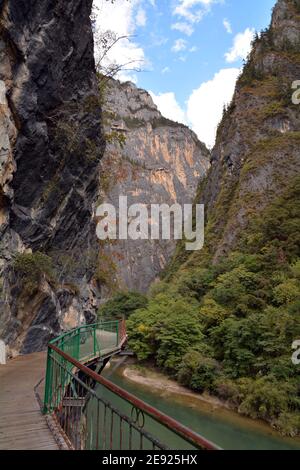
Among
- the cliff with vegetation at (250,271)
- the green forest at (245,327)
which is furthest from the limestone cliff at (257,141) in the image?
the green forest at (245,327)

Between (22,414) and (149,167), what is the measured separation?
84.0m

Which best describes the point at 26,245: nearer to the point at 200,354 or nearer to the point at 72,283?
the point at 72,283

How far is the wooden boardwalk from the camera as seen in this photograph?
4070mm

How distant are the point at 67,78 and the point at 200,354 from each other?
1697cm

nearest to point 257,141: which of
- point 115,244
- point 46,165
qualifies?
point 115,244

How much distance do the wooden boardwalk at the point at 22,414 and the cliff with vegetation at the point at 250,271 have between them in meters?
12.3

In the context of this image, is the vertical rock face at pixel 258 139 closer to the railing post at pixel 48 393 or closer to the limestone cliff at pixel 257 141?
the limestone cliff at pixel 257 141

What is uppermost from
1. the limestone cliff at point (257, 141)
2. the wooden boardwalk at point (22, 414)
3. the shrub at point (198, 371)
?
the limestone cliff at point (257, 141)

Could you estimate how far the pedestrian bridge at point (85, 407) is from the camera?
8.06ft

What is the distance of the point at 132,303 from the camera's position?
42.2m

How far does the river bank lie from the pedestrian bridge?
4978 mm

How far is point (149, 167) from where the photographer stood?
87062 millimetres

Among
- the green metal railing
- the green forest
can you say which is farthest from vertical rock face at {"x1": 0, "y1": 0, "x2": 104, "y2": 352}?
the green forest

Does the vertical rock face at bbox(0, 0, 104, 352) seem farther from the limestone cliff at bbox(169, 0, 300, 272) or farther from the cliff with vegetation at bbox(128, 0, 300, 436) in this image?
the limestone cliff at bbox(169, 0, 300, 272)
